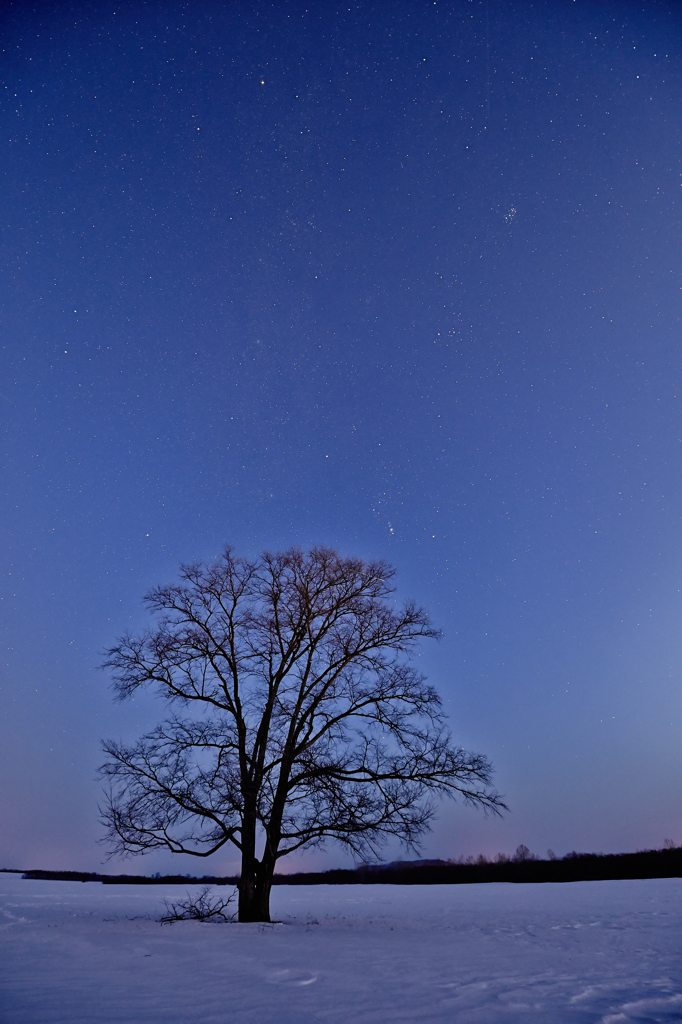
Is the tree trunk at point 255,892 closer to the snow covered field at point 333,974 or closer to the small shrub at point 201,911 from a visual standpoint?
the small shrub at point 201,911

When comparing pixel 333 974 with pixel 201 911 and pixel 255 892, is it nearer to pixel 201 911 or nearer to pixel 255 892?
pixel 255 892

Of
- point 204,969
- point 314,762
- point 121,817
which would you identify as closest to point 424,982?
point 204,969

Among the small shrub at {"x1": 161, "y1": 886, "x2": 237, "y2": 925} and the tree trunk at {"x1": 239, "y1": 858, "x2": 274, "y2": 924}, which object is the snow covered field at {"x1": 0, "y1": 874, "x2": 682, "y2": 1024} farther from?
the small shrub at {"x1": 161, "y1": 886, "x2": 237, "y2": 925}

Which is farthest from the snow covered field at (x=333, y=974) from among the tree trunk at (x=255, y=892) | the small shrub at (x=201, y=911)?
the small shrub at (x=201, y=911)

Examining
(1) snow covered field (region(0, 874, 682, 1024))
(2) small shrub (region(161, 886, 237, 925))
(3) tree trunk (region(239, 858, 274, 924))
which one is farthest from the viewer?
(2) small shrub (region(161, 886, 237, 925))

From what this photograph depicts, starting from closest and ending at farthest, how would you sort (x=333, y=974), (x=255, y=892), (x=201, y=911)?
(x=333, y=974)
(x=255, y=892)
(x=201, y=911)

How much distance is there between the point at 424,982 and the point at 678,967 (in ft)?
11.0

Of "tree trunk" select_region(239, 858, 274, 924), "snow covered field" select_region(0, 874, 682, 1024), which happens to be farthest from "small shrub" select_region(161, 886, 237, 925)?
"snow covered field" select_region(0, 874, 682, 1024)

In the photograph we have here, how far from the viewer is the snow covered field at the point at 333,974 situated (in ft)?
13.8

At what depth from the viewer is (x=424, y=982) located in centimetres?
537

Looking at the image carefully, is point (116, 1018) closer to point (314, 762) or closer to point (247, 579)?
point (314, 762)

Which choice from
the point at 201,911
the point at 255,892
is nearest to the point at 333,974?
the point at 255,892

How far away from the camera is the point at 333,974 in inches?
227

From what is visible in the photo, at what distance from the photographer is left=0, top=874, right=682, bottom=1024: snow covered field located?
4199mm
